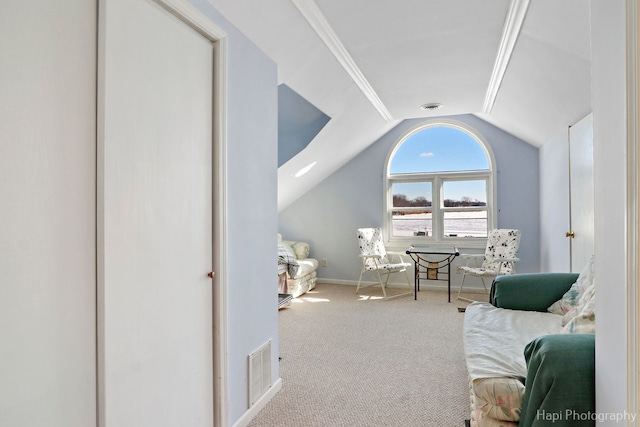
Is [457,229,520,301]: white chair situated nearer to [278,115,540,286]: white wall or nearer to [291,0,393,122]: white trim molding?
[278,115,540,286]: white wall

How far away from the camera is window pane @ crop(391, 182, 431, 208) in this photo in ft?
17.7

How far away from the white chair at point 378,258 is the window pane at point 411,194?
0.57 meters

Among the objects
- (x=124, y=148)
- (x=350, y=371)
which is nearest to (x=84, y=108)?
(x=124, y=148)

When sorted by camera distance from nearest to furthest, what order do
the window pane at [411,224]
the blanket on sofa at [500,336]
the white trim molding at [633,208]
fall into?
the white trim molding at [633,208], the blanket on sofa at [500,336], the window pane at [411,224]

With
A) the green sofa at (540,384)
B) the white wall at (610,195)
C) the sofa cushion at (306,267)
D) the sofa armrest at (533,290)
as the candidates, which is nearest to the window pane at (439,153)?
the sofa cushion at (306,267)

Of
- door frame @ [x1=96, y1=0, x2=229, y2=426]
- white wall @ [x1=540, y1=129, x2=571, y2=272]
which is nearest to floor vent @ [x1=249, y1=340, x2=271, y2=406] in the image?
door frame @ [x1=96, y1=0, x2=229, y2=426]

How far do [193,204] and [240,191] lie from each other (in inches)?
14.5

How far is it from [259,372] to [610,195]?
188 centimetres

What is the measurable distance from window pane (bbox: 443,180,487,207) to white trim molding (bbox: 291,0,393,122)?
6.82ft

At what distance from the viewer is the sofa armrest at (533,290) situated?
244 centimetres

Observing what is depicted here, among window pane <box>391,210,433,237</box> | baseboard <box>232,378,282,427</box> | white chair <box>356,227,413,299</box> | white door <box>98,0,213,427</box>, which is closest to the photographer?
white door <box>98,0,213,427</box>

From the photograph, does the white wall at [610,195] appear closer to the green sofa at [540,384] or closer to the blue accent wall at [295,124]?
the green sofa at [540,384]

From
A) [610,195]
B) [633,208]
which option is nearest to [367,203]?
[610,195]

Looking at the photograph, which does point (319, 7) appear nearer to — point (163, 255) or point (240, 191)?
point (240, 191)
